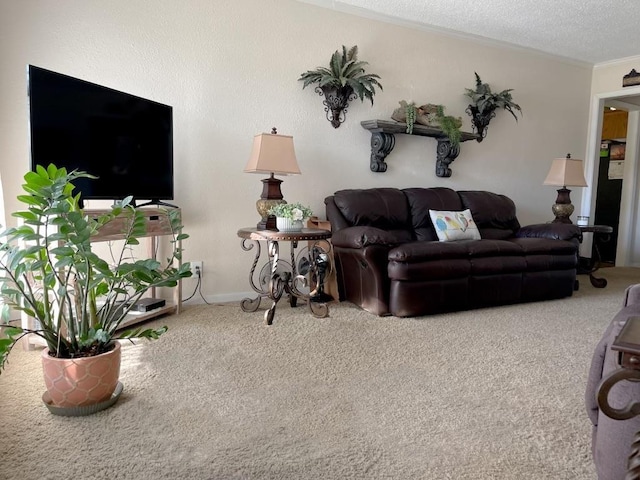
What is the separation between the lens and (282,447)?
147 centimetres

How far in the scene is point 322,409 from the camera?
1.73 m

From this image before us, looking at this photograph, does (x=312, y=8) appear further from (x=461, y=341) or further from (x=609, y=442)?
(x=609, y=442)

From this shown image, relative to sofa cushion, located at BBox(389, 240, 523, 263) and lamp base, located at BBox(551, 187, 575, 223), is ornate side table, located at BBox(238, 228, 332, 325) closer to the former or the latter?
sofa cushion, located at BBox(389, 240, 523, 263)

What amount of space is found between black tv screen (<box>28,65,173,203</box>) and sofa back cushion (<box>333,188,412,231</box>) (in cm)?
130

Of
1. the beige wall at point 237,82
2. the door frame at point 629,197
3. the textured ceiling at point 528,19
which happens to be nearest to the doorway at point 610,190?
the door frame at point 629,197

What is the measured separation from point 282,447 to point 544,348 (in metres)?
1.70

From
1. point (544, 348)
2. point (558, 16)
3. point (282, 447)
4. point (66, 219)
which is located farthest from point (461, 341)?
point (558, 16)

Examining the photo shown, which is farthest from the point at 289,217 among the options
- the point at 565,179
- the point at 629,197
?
the point at 629,197

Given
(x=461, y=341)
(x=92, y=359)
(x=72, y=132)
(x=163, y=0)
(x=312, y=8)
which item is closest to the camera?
(x=92, y=359)

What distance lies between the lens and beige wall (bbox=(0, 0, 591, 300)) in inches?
110

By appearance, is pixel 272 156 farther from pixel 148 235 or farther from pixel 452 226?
pixel 452 226

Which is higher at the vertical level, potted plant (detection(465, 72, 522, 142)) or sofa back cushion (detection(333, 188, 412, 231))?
potted plant (detection(465, 72, 522, 142))

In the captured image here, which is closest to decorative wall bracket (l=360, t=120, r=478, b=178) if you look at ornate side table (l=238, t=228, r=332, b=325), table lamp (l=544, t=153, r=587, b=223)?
table lamp (l=544, t=153, r=587, b=223)

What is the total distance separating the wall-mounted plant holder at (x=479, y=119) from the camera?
4.43 m
